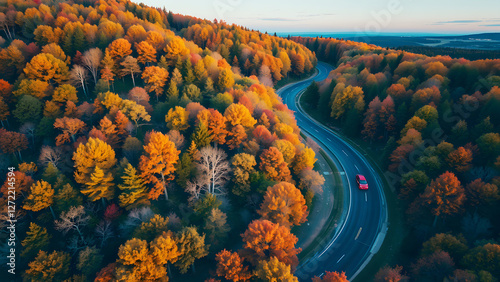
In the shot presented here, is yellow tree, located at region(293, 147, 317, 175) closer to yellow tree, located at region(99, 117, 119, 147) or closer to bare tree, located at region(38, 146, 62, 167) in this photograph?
yellow tree, located at region(99, 117, 119, 147)

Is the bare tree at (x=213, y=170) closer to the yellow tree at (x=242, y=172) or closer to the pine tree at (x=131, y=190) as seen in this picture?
the yellow tree at (x=242, y=172)

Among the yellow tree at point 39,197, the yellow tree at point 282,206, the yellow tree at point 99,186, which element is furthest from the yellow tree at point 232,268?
the yellow tree at point 39,197

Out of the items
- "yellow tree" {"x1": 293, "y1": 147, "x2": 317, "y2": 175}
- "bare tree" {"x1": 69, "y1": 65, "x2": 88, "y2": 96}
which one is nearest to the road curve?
"yellow tree" {"x1": 293, "y1": 147, "x2": 317, "y2": 175}

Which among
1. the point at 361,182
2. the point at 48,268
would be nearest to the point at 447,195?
the point at 361,182

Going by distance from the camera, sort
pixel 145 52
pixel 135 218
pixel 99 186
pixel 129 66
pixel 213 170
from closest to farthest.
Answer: pixel 135 218
pixel 99 186
pixel 213 170
pixel 129 66
pixel 145 52

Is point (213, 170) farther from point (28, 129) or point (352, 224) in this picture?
point (28, 129)

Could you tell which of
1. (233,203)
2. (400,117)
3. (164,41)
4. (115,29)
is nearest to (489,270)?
(233,203)
